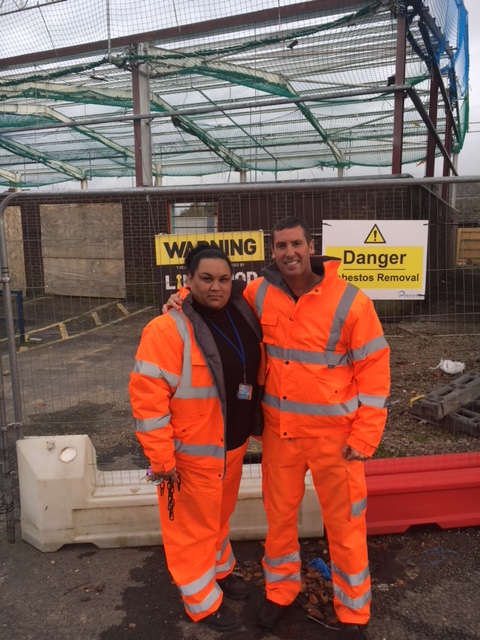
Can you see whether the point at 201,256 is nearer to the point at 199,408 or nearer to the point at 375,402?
the point at 199,408

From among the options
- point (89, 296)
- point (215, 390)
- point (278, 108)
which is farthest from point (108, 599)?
point (278, 108)

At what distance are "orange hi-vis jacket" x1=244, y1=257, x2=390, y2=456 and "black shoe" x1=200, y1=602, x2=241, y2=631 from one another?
102 centimetres

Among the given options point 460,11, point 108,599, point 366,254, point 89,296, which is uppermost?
point 460,11

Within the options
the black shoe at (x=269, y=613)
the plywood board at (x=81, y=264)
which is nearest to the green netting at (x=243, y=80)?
the plywood board at (x=81, y=264)

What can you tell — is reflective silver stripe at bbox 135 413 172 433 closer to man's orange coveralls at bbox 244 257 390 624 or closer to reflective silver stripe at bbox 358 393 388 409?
man's orange coveralls at bbox 244 257 390 624

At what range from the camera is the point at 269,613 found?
2.65 metres

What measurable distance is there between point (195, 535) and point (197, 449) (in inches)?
18.0

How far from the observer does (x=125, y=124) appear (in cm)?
1638

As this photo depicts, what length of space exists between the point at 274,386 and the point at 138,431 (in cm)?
72

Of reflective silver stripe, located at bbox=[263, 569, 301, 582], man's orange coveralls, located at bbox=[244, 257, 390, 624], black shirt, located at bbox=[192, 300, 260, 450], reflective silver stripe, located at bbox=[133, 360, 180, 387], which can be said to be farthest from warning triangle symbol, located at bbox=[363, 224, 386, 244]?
reflective silver stripe, located at bbox=[263, 569, 301, 582]

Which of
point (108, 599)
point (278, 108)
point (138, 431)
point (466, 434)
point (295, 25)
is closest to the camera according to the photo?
point (138, 431)

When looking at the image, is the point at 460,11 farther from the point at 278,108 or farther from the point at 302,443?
the point at 302,443

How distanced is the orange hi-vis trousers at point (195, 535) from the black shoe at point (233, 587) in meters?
0.22

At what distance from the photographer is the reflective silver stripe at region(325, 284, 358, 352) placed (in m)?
2.47
